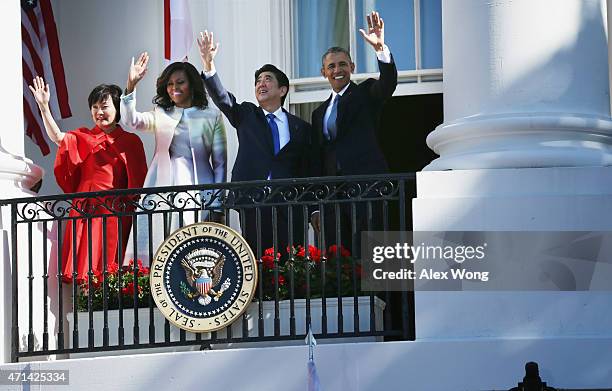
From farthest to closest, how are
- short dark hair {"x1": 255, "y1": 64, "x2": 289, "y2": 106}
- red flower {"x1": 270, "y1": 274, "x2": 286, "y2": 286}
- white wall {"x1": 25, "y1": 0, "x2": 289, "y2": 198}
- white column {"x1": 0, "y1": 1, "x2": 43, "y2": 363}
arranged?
1. white wall {"x1": 25, "y1": 0, "x2": 289, "y2": 198}
2. short dark hair {"x1": 255, "y1": 64, "x2": 289, "y2": 106}
3. white column {"x1": 0, "y1": 1, "x2": 43, "y2": 363}
4. red flower {"x1": 270, "y1": 274, "x2": 286, "y2": 286}

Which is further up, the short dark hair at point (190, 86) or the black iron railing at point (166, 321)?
the short dark hair at point (190, 86)

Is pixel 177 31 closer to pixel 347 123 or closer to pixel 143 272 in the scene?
pixel 347 123

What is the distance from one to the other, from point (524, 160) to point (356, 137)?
320 cm

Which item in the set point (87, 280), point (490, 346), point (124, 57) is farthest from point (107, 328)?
point (124, 57)

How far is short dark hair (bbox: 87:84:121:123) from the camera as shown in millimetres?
13648

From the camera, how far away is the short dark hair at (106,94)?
44.8 ft

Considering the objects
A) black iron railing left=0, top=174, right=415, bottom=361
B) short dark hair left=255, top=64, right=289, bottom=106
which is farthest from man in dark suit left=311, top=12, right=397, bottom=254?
black iron railing left=0, top=174, right=415, bottom=361

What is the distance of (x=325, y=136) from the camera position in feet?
43.4

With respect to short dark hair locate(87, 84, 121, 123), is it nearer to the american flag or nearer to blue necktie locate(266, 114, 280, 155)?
the american flag

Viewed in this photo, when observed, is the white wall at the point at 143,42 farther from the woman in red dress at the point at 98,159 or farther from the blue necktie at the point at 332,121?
the blue necktie at the point at 332,121

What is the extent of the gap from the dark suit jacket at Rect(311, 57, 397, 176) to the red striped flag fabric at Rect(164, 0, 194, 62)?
7.04 feet

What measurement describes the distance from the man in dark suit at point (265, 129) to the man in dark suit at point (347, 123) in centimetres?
17

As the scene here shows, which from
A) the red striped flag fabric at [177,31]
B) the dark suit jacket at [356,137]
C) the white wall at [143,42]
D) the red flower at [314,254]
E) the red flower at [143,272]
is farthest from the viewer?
the red striped flag fabric at [177,31]

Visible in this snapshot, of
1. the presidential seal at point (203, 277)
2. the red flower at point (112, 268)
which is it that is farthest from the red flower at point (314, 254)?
the red flower at point (112, 268)
